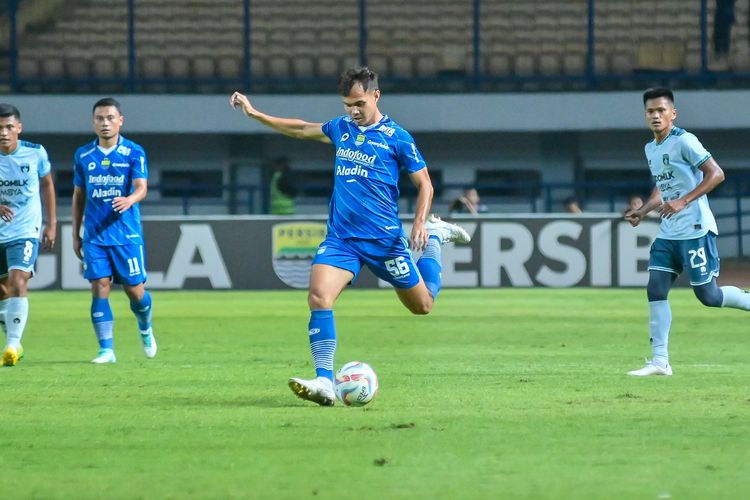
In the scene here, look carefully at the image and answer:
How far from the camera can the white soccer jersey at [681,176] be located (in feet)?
33.0

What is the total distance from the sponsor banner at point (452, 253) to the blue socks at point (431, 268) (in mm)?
12856

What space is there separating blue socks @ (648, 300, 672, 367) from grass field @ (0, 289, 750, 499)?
0.64 feet

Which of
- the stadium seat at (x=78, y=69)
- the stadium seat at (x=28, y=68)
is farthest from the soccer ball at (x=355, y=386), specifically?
the stadium seat at (x=28, y=68)

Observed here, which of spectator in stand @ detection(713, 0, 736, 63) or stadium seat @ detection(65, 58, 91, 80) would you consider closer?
stadium seat @ detection(65, 58, 91, 80)

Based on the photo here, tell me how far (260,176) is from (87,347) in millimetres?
20270

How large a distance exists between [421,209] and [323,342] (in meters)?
1.00

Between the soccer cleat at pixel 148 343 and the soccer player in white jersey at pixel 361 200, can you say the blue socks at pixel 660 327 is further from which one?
the soccer cleat at pixel 148 343

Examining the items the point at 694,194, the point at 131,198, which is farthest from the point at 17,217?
the point at 694,194

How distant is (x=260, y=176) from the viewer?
33438 mm

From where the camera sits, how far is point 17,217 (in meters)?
11.5

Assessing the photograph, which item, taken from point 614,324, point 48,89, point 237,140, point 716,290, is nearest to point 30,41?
point 48,89

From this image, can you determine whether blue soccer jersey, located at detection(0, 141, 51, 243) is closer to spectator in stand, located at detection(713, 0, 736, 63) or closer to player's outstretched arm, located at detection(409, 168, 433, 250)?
player's outstretched arm, located at detection(409, 168, 433, 250)

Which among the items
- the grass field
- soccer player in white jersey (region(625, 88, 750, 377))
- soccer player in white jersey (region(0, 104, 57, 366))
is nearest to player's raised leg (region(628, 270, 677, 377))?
soccer player in white jersey (region(625, 88, 750, 377))

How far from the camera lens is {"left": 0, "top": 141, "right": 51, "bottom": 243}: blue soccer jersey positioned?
1150cm
